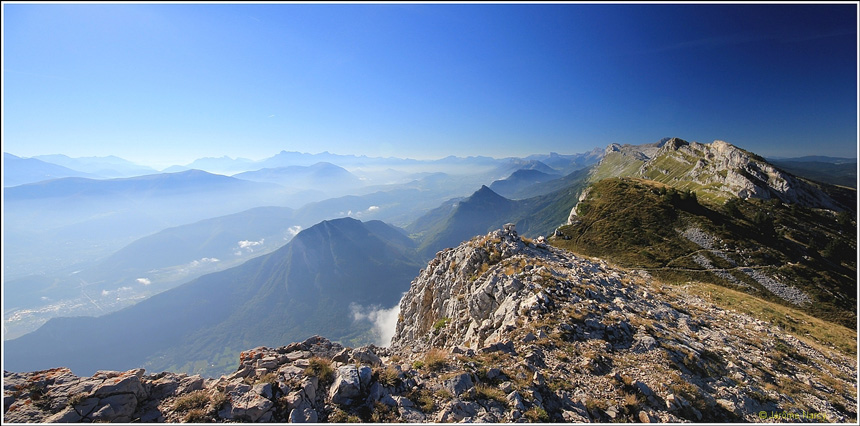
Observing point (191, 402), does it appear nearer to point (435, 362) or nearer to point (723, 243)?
point (435, 362)

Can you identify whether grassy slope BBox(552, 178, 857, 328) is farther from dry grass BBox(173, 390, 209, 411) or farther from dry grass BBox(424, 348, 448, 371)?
dry grass BBox(173, 390, 209, 411)

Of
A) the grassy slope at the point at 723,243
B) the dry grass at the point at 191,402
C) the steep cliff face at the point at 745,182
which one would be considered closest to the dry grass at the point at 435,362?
the dry grass at the point at 191,402

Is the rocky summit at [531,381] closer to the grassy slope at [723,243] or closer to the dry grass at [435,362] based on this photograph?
the dry grass at [435,362]

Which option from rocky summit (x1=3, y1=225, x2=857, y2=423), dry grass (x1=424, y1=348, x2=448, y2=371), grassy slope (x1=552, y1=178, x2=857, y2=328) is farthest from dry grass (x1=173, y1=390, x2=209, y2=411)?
grassy slope (x1=552, y1=178, x2=857, y2=328)

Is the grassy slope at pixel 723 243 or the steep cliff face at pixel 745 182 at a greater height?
the steep cliff face at pixel 745 182

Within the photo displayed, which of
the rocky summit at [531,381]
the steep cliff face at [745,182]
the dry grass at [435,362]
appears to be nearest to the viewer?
the rocky summit at [531,381]

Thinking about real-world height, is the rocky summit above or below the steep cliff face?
below

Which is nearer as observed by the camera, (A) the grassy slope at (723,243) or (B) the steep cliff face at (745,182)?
(A) the grassy slope at (723,243)

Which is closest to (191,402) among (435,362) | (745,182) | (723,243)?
(435,362)

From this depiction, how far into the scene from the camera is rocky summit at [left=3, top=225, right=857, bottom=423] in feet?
35.7

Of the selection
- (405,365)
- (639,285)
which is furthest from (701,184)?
(405,365)

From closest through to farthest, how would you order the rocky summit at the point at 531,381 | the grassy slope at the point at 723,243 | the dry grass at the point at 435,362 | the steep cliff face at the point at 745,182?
the rocky summit at the point at 531,381
the dry grass at the point at 435,362
the grassy slope at the point at 723,243
the steep cliff face at the point at 745,182

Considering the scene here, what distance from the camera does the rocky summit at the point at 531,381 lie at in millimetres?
10867

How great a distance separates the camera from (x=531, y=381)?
42.6 feet
